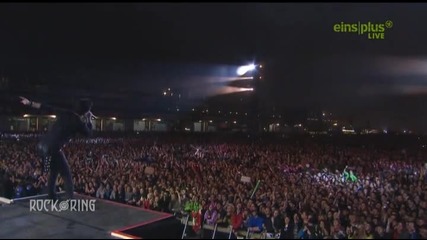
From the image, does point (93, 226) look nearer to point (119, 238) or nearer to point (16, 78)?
point (119, 238)

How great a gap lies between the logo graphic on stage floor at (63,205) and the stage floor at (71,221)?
4.2 inches

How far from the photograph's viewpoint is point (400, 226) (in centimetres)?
859

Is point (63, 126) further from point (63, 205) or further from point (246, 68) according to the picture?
point (246, 68)

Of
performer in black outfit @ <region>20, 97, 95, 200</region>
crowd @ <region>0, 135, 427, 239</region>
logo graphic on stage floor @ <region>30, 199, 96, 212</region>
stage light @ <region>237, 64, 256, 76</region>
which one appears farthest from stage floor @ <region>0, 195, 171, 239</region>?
stage light @ <region>237, 64, 256, 76</region>

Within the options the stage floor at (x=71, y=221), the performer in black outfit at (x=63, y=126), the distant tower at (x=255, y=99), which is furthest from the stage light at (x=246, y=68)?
the performer in black outfit at (x=63, y=126)

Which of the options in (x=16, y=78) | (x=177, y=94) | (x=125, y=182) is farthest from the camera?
(x=177, y=94)

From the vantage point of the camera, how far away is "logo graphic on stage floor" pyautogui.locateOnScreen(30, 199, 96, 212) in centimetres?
795

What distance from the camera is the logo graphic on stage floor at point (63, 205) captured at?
7945 millimetres

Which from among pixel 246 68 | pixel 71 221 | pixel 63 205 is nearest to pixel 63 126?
pixel 71 221

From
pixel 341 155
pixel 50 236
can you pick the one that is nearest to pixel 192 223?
pixel 50 236

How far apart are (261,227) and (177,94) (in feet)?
195

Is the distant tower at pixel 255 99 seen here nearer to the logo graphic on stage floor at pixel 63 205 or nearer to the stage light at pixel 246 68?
the stage light at pixel 246 68

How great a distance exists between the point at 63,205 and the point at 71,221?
595 mm

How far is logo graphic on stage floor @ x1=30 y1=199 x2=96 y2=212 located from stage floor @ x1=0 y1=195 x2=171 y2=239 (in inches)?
4.2
